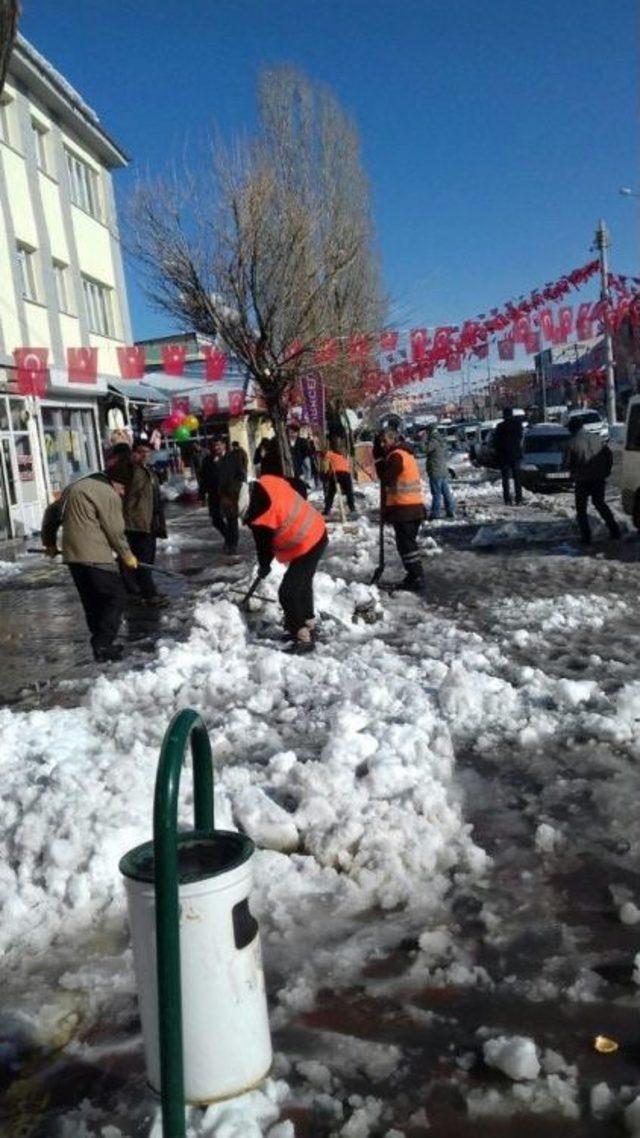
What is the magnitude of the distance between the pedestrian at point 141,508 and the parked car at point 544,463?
44.4ft

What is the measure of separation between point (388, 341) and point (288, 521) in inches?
721

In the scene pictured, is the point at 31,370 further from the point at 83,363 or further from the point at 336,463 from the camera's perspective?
the point at 336,463

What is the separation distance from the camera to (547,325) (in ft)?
72.5

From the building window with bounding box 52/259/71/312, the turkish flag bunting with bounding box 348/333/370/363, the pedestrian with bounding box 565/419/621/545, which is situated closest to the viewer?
the pedestrian with bounding box 565/419/621/545

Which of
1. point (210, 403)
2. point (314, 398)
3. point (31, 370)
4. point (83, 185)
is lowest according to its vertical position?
point (314, 398)

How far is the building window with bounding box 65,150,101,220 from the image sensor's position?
2353cm

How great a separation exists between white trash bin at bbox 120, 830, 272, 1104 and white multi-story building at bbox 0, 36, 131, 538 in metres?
16.9

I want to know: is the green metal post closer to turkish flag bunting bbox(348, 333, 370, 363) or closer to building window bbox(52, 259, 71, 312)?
building window bbox(52, 259, 71, 312)

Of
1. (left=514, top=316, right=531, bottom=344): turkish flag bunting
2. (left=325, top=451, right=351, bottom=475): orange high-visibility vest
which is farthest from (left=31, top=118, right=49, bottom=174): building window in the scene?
(left=514, top=316, right=531, bottom=344): turkish flag bunting

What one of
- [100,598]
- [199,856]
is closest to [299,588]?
[100,598]

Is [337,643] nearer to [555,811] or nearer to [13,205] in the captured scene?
[555,811]

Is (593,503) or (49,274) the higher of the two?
(49,274)

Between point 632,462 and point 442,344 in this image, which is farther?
point 442,344

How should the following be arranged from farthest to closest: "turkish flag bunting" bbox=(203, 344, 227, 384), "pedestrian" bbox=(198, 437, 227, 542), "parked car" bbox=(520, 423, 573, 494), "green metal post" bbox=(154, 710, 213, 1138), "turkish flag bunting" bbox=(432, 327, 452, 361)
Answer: "parked car" bbox=(520, 423, 573, 494), "turkish flag bunting" bbox=(432, 327, 452, 361), "turkish flag bunting" bbox=(203, 344, 227, 384), "pedestrian" bbox=(198, 437, 227, 542), "green metal post" bbox=(154, 710, 213, 1138)
